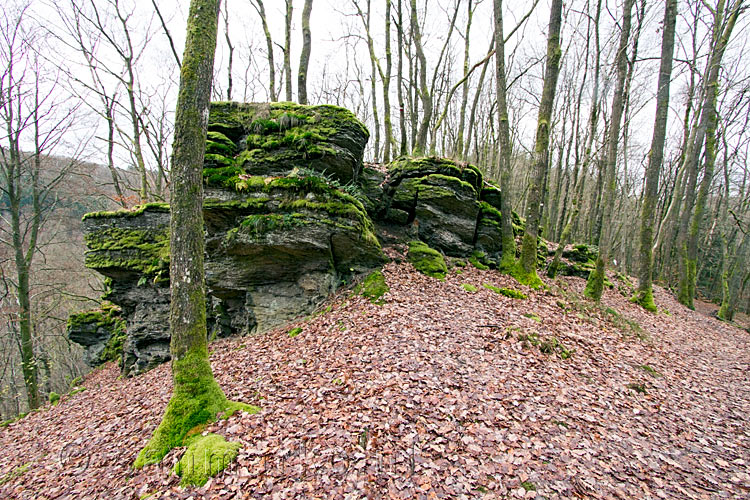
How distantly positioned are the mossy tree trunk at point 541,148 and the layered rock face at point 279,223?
1.59 m

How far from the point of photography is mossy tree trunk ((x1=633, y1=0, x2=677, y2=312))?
33.8ft

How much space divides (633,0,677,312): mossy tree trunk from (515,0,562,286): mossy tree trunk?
4083 millimetres

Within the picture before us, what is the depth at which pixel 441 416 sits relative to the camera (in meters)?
4.23

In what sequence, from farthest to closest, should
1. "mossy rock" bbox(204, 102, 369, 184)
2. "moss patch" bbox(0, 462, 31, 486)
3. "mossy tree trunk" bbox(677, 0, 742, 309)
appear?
"mossy tree trunk" bbox(677, 0, 742, 309), "mossy rock" bbox(204, 102, 369, 184), "moss patch" bbox(0, 462, 31, 486)

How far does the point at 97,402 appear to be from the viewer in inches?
320

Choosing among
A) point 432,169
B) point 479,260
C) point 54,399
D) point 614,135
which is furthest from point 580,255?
point 54,399

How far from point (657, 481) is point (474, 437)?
6.45 ft

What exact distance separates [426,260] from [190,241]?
6976 mm

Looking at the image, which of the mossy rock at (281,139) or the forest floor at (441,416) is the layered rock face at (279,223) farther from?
the forest floor at (441,416)

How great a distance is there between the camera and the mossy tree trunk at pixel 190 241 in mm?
4602

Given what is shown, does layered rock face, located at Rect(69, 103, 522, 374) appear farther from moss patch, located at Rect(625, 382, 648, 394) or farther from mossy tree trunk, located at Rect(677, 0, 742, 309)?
mossy tree trunk, located at Rect(677, 0, 742, 309)

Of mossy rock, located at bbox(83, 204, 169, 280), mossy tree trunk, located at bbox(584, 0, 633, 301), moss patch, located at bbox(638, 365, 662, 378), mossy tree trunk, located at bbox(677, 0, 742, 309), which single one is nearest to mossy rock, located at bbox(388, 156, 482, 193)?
mossy tree trunk, located at bbox(584, 0, 633, 301)

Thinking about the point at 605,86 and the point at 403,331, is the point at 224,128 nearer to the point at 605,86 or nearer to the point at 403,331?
the point at 403,331

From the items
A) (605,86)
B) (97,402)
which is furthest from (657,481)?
(605,86)
